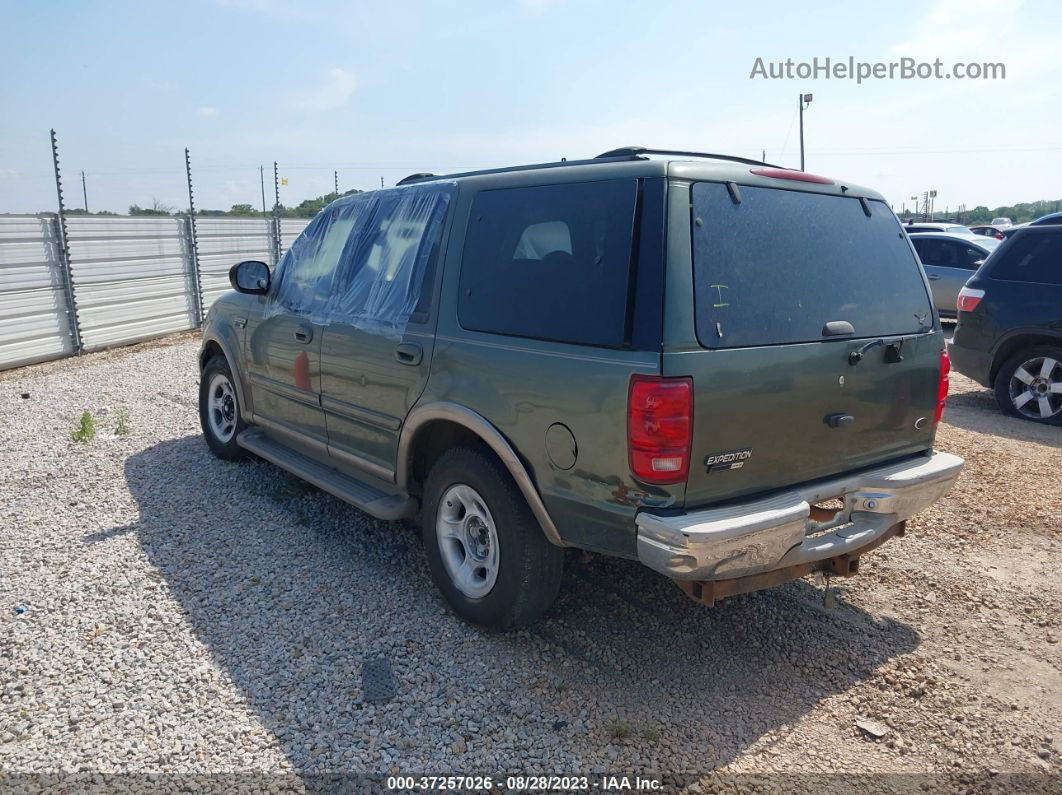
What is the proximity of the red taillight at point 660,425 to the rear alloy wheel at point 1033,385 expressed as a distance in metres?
6.02

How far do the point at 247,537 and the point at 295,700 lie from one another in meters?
1.78

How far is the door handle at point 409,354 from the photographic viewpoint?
12.3 ft

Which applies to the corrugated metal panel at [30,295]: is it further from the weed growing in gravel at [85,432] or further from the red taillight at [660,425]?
the red taillight at [660,425]

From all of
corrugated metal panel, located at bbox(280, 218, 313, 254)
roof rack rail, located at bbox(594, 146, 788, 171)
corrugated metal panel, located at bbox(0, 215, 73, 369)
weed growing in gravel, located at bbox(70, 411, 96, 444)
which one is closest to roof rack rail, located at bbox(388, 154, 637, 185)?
roof rack rail, located at bbox(594, 146, 788, 171)

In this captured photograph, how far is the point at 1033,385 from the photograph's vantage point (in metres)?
7.30

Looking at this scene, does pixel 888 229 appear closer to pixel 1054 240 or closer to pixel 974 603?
pixel 974 603

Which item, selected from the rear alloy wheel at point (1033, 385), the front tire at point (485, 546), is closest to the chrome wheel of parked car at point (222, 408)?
the front tire at point (485, 546)

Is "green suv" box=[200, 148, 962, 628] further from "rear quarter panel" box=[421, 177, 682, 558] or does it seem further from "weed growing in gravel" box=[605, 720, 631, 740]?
"weed growing in gravel" box=[605, 720, 631, 740]

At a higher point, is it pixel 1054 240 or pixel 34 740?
pixel 1054 240

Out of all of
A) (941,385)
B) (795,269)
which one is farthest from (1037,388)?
(795,269)

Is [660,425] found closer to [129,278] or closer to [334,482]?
[334,482]

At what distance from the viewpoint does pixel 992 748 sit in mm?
2881

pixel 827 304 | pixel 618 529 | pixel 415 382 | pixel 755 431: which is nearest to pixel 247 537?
pixel 415 382

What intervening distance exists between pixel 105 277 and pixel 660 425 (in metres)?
11.6
